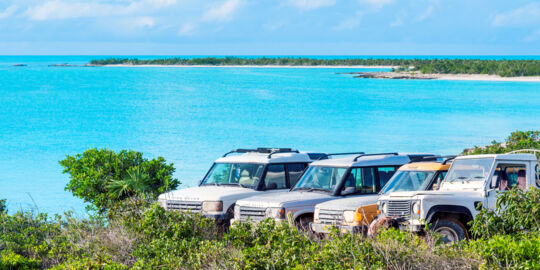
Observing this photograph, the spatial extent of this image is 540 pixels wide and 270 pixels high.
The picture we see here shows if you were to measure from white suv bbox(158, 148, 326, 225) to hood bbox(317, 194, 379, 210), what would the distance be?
2332 millimetres

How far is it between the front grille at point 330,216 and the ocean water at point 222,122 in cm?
1061

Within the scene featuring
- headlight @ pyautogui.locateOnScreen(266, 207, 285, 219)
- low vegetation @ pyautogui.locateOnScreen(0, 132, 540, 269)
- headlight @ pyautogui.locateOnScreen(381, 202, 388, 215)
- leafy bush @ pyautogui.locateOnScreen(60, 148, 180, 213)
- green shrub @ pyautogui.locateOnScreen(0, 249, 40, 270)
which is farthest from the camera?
leafy bush @ pyautogui.locateOnScreen(60, 148, 180, 213)

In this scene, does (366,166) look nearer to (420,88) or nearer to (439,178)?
(439,178)

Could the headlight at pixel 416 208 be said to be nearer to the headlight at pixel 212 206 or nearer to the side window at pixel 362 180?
the side window at pixel 362 180

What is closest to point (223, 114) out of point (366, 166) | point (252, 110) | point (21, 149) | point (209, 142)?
point (252, 110)

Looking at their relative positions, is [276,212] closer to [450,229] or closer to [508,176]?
[450,229]

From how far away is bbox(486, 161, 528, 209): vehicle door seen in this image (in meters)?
12.5

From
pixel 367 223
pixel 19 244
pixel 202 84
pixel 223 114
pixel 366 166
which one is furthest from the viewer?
pixel 202 84

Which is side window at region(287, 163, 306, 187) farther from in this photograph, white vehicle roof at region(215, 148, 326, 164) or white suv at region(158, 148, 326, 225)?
white vehicle roof at region(215, 148, 326, 164)

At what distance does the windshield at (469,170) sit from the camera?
500 inches


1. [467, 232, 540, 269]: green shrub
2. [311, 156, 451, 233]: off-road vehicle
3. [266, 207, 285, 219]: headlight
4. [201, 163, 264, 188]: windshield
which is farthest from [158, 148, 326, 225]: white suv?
[467, 232, 540, 269]: green shrub

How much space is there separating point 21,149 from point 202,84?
77.1 meters

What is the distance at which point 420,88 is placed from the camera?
110688mm

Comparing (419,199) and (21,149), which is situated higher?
(419,199)
